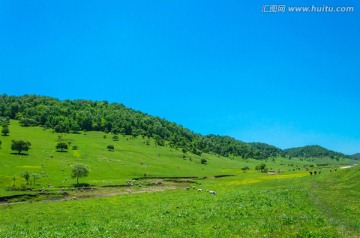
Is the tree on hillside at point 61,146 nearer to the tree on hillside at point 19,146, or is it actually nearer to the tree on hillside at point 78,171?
the tree on hillside at point 19,146

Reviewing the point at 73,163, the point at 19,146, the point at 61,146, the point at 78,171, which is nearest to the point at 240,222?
the point at 78,171

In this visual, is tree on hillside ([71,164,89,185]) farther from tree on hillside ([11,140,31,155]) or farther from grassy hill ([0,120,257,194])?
tree on hillside ([11,140,31,155])

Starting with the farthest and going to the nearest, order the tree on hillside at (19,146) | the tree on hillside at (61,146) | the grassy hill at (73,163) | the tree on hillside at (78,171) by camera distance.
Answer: the tree on hillside at (61,146) < the tree on hillside at (19,146) < the grassy hill at (73,163) < the tree on hillside at (78,171)

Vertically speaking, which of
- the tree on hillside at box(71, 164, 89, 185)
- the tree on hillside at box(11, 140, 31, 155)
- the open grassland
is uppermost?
the tree on hillside at box(11, 140, 31, 155)

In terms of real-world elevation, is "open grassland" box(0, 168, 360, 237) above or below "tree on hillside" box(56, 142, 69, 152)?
below

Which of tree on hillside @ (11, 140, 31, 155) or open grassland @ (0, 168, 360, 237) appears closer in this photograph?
open grassland @ (0, 168, 360, 237)

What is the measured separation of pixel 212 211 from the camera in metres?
35.5

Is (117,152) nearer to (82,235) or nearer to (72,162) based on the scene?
(72,162)

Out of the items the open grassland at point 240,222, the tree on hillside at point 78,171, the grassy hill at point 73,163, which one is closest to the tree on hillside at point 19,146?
the grassy hill at point 73,163

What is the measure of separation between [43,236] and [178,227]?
1303 centimetres

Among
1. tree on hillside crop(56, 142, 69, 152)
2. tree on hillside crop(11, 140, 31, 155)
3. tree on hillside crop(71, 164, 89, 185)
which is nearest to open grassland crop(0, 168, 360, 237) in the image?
tree on hillside crop(71, 164, 89, 185)

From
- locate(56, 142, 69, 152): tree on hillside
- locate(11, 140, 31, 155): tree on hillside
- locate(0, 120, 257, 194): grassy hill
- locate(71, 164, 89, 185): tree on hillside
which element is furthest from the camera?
locate(56, 142, 69, 152): tree on hillside

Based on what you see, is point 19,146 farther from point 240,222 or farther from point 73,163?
point 240,222

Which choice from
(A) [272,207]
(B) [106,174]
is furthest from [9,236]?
(B) [106,174]
